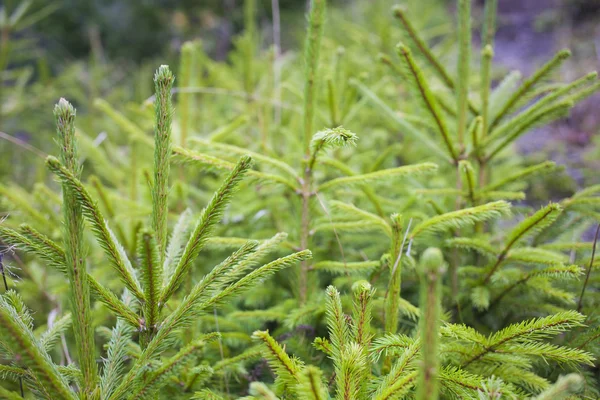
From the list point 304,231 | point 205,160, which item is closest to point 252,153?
point 205,160

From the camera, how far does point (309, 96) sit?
1.22 meters

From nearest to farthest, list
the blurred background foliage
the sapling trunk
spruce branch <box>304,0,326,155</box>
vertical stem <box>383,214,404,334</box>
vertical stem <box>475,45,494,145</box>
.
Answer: the sapling trunk → vertical stem <box>383,214,404,334</box> → spruce branch <box>304,0,326,155</box> → vertical stem <box>475,45,494,145</box> → the blurred background foliage

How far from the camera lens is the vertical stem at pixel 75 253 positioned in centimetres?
68

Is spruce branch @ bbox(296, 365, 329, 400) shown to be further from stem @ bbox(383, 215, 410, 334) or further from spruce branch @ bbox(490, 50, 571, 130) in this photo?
spruce branch @ bbox(490, 50, 571, 130)

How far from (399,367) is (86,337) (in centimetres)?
64

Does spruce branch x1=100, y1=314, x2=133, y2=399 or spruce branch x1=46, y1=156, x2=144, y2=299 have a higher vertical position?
spruce branch x1=46, y1=156, x2=144, y2=299

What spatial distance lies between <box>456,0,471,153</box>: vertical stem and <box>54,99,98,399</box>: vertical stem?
1.19 metres

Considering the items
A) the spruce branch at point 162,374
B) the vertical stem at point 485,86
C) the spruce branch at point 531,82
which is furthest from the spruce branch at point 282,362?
the spruce branch at point 531,82

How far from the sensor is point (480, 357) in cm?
94

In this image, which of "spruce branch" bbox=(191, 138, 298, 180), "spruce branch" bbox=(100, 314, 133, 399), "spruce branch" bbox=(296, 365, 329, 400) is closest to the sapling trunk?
"spruce branch" bbox=(296, 365, 329, 400)

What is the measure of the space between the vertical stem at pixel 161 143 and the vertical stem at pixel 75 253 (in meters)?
0.15

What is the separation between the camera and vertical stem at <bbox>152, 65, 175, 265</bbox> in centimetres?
76

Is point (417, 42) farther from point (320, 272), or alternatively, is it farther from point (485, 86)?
point (320, 272)

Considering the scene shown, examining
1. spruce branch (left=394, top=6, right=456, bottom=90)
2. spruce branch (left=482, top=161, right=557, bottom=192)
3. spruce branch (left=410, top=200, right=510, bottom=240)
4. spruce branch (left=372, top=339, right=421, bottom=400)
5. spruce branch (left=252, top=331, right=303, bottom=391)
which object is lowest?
spruce branch (left=372, top=339, right=421, bottom=400)
